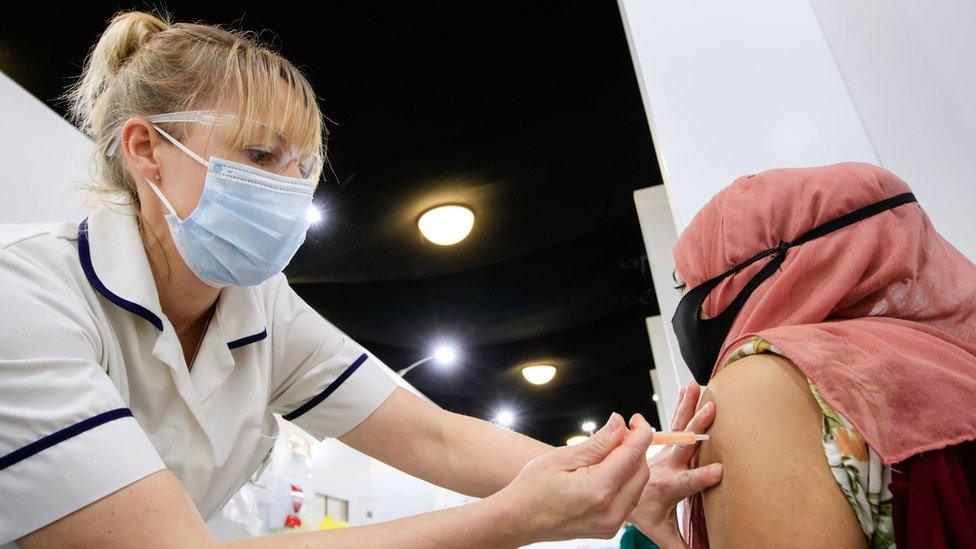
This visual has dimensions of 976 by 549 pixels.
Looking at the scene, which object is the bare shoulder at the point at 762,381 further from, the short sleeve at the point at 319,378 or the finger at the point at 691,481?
A: the short sleeve at the point at 319,378

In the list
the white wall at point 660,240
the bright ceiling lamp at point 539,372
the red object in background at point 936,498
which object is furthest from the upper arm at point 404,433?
the bright ceiling lamp at point 539,372

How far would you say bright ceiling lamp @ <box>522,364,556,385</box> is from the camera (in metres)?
8.25

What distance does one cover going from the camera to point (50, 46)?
279 centimetres

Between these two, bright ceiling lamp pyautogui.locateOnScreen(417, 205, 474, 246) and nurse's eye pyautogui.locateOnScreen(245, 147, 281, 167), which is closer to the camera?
nurse's eye pyautogui.locateOnScreen(245, 147, 281, 167)

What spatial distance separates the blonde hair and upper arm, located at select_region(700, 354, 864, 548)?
39.4 inches

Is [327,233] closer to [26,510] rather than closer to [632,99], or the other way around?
[632,99]

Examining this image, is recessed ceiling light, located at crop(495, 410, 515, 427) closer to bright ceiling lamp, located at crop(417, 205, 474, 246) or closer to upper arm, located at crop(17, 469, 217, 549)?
bright ceiling lamp, located at crop(417, 205, 474, 246)

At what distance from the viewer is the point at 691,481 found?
95cm

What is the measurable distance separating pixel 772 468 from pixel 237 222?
3.48 ft

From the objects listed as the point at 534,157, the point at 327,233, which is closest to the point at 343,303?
the point at 327,233

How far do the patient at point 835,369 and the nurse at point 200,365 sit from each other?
0.33ft

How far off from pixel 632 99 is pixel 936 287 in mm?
2929

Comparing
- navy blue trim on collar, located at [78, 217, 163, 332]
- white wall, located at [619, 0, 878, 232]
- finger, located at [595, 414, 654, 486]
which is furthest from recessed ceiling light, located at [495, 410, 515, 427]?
finger, located at [595, 414, 654, 486]

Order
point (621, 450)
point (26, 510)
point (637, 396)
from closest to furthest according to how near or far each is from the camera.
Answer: point (26, 510) < point (621, 450) < point (637, 396)
